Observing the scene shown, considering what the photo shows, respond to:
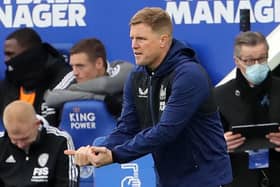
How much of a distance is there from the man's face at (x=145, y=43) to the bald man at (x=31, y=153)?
5.74ft

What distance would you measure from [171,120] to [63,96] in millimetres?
2715

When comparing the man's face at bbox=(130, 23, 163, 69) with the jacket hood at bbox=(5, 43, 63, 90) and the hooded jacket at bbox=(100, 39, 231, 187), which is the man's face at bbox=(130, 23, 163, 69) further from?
the jacket hood at bbox=(5, 43, 63, 90)

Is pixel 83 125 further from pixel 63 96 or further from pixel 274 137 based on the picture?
pixel 274 137

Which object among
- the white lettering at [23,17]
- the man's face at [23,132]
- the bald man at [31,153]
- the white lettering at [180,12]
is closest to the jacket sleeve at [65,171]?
the bald man at [31,153]

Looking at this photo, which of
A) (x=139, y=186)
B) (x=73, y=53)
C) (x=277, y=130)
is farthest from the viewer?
(x=73, y=53)

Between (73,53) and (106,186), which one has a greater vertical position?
(73,53)

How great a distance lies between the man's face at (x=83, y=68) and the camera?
7.95 metres

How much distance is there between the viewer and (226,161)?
5.58 meters

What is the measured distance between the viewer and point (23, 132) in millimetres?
6973

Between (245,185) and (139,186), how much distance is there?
813mm

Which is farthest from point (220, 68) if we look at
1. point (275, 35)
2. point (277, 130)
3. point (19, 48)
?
point (19, 48)

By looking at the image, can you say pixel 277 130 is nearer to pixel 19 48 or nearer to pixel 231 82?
pixel 231 82

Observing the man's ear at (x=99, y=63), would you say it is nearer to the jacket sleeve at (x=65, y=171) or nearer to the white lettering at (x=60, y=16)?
the white lettering at (x=60, y=16)

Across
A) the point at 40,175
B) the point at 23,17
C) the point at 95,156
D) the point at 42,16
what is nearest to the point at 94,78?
the point at 42,16
